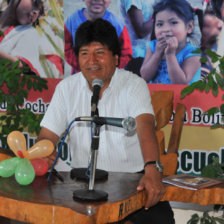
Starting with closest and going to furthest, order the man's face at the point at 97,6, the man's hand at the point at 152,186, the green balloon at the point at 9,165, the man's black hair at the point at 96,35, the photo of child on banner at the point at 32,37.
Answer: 1. the man's hand at the point at 152,186
2. the green balloon at the point at 9,165
3. the man's black hair at the point at 96,35
4. the man's face at the point at 97,6
5. the photo of child on banner at the point at 32,37

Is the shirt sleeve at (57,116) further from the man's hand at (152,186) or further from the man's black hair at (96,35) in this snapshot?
the man's hand at (152,186)

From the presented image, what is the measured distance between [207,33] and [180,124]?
75 centimetres

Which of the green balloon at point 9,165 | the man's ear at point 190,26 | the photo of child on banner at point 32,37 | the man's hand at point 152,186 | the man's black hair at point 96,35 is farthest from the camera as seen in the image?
the photo of child on banner at point 32,37

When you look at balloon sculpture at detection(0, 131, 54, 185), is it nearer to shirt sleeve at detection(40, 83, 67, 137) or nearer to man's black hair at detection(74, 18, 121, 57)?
shirt sleeve at detection(40, 83, 67, 137)

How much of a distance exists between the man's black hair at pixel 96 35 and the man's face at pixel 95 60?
22mm

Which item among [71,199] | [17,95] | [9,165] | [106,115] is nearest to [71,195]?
[71,199]

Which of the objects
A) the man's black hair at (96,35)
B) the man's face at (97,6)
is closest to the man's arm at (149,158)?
the man's black hair at (96,35)

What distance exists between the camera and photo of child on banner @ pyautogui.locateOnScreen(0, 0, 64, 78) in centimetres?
364

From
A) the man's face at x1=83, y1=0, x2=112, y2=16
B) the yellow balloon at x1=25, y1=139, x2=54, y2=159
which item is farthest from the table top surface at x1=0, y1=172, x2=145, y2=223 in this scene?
the man's face at x1=83, y1=0, x2=112, y2=16

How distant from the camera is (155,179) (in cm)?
189

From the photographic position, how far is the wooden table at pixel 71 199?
62.9 inches

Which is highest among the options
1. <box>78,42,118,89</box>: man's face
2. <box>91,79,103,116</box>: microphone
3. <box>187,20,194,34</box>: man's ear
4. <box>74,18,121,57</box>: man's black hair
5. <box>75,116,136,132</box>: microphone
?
<box>187,20,194,34</box>: man's ear

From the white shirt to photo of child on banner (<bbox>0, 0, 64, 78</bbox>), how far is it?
1.23 meters

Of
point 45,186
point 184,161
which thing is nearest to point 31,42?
point 184,161
